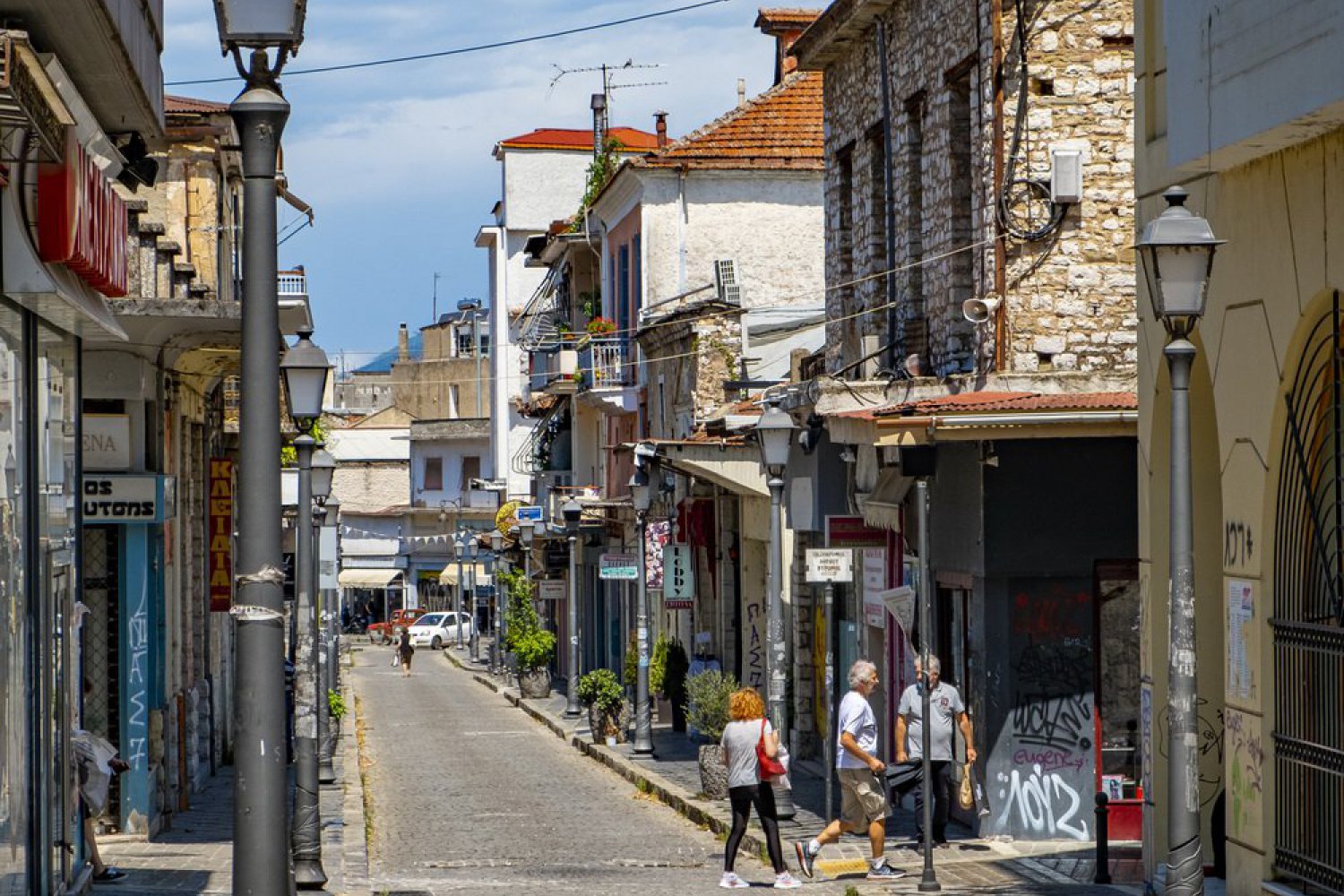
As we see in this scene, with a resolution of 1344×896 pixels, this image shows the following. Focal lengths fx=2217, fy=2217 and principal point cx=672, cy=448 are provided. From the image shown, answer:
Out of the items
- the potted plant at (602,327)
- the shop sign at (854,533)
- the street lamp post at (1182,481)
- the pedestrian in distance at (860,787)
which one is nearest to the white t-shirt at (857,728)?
the pedestrian in distance at (860,787)

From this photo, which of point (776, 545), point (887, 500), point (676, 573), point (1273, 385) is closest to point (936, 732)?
point (776, 545)

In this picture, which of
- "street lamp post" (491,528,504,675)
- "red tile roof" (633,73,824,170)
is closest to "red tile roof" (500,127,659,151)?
"street lamp post" (491,528,504,675)

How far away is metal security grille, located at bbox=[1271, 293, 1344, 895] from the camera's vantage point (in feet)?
37.5

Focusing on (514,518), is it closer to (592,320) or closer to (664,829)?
(592,320)

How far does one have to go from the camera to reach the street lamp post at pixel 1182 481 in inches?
389

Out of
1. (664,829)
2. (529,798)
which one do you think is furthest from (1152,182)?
(529,798)

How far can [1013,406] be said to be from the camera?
17.5 meters

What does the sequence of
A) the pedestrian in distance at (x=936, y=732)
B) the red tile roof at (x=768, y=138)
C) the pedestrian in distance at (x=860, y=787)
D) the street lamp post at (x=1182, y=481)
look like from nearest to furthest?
the street lamp post at (x=1182, y=481)
the pedestrian in distance at (x=860, y=787)
the pedestrian in distance at (x=936, y=732)
the red tile roof at (x=768, y=138)

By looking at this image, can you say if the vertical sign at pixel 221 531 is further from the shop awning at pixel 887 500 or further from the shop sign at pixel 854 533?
the shop awning at pixel 887 500

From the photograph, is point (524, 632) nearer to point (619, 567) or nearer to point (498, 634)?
point (498, 634)

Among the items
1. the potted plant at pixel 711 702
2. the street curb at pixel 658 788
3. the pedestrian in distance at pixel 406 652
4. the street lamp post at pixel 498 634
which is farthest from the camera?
the pedestrian in distance at pixel 406 652

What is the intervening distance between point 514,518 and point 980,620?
1581 inches

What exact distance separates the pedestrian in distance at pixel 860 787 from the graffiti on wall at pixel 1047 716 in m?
2.16

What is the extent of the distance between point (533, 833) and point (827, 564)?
492 centimetres
